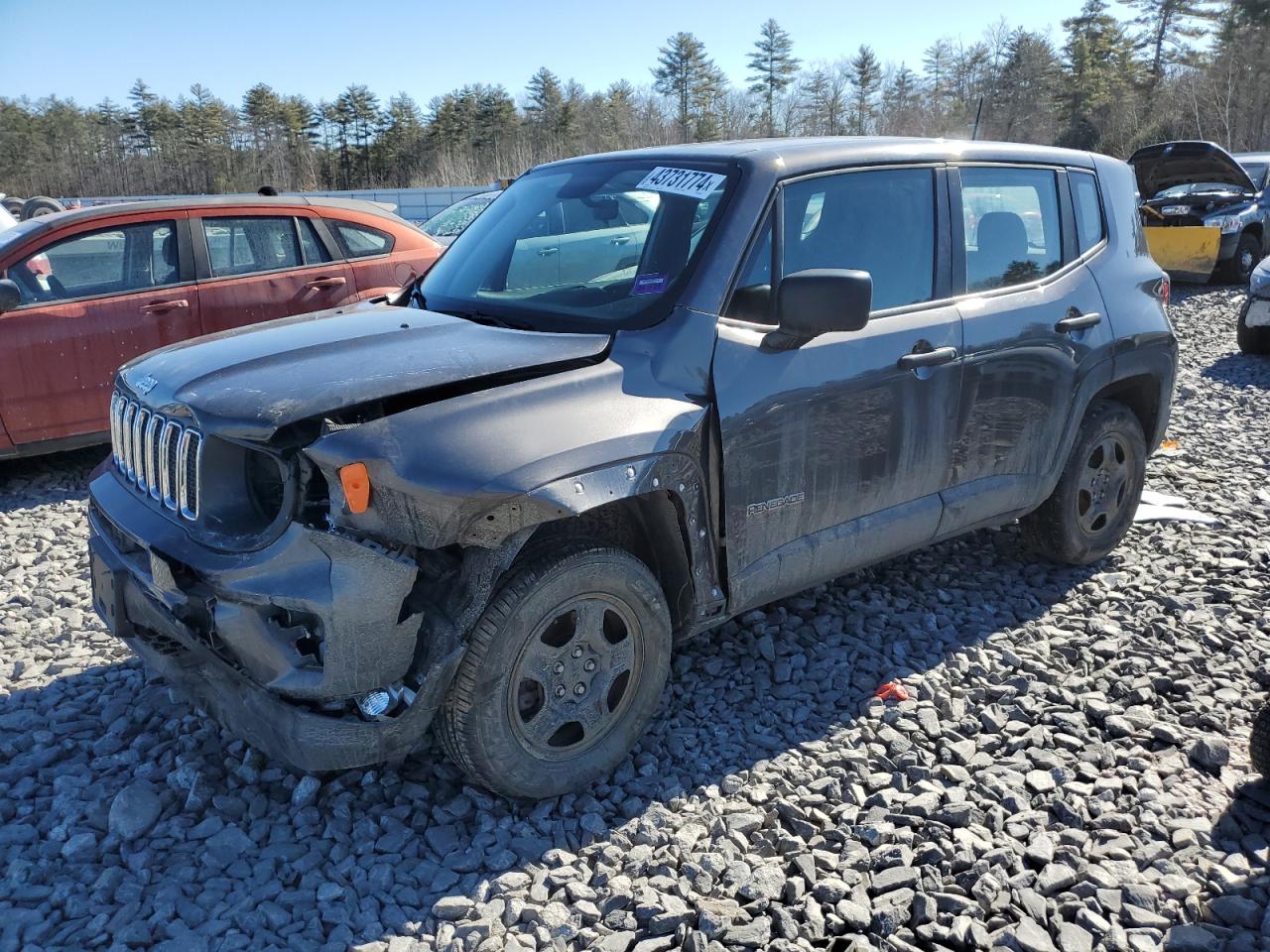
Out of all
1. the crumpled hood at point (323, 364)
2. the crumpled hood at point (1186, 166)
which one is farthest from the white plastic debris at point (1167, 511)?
the crumpled hood at point (1186, 166)

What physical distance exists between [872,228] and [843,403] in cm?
74

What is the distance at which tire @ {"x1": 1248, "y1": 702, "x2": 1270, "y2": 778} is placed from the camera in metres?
3.06

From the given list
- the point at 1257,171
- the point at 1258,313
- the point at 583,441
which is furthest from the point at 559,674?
the point at 1257,171

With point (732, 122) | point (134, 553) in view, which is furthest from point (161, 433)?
point (732, 122)

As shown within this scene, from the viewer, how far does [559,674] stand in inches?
117

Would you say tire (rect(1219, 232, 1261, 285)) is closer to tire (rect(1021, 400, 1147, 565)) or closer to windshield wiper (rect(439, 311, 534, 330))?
tire (rect(1021, 400, 1147, 565))

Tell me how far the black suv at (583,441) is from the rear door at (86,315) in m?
3.09

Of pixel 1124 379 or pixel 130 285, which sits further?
pixel 130 285

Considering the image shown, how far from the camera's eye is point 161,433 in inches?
116

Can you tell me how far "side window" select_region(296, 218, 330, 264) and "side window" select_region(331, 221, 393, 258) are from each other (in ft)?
0.51

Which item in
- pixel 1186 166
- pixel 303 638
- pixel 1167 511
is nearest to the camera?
pixel 303 638

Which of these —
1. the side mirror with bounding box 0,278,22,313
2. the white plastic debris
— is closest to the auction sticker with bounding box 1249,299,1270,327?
the white plastic debris

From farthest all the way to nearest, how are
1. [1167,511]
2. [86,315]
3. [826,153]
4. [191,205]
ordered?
1. [191,205]
2. [86,315]
3. [1167,511]
4. [826,153]

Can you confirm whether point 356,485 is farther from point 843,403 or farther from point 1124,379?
point 1124,379
